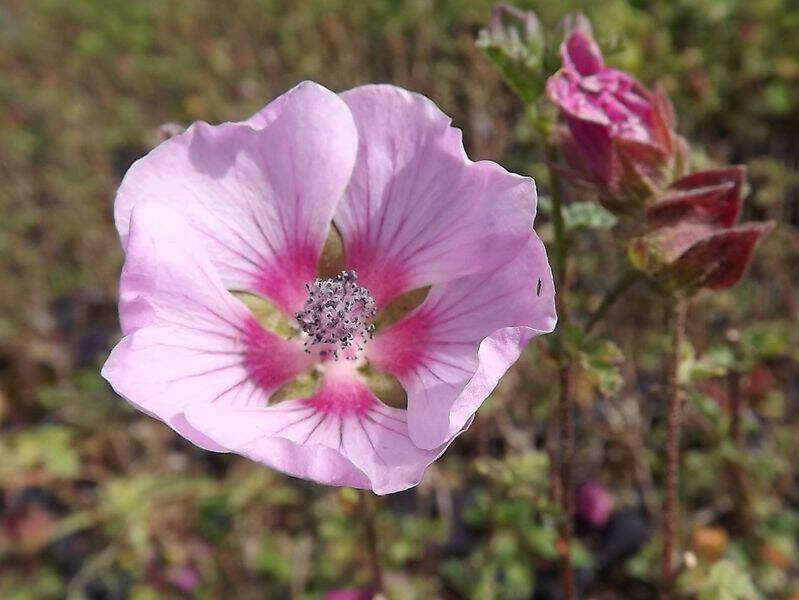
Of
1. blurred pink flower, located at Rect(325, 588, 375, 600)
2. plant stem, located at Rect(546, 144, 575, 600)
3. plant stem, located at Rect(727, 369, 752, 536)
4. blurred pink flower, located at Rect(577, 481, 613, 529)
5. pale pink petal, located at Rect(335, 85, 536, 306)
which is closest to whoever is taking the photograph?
pale pink petal, located at Rect(335, 85, 536, 306)

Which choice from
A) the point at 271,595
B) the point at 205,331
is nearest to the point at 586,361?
the point at 205,331

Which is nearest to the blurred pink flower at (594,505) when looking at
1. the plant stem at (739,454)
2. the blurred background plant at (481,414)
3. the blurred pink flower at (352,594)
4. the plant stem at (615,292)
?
the blurred background plant at (481,414)

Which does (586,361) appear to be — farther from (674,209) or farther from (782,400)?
(782,400)

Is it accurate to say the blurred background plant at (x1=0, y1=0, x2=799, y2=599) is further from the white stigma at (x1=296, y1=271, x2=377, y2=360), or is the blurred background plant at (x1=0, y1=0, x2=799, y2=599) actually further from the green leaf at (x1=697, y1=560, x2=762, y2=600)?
the white stigma at (x1=296, y1=271, x2=377, y2=360)

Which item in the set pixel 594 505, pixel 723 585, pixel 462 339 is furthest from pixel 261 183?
pixel 594 505

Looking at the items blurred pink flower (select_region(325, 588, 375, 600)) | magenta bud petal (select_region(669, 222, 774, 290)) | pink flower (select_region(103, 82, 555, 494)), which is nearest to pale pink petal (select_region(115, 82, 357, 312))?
pink flower (select_region(103, 82, 555, 494))
